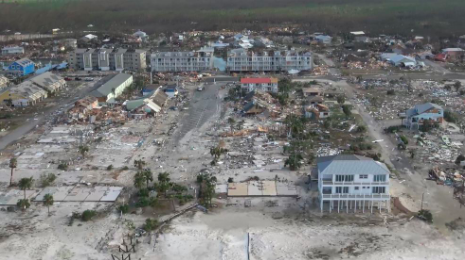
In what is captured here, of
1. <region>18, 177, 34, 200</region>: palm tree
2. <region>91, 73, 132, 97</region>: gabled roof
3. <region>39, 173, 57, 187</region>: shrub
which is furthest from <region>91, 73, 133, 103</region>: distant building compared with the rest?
<region>18, 177, 34, 200</region>: palm tree

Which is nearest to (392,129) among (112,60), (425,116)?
(425,116)

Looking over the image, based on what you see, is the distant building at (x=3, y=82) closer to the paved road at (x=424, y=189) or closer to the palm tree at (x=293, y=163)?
the palm tree at (x=293, y=163)

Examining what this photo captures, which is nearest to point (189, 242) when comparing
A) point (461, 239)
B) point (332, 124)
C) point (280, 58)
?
point (461, 239)

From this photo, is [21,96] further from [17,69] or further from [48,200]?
[48,200]

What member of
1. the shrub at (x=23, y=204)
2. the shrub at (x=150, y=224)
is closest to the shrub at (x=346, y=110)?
the shrub at (x=150, y=224)

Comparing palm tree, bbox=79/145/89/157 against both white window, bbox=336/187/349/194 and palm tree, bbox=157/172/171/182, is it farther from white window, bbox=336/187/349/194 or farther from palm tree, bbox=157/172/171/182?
white window, bbox=336/187/349/194
